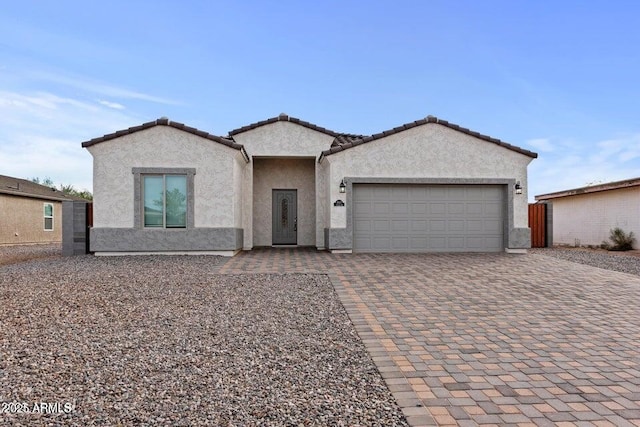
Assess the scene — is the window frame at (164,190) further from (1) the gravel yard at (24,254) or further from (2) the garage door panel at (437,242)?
(2) the garage door panel at (437,242)

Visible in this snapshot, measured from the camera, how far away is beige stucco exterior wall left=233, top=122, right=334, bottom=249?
51.5 ft

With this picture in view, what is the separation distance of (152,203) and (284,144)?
17.2 feet

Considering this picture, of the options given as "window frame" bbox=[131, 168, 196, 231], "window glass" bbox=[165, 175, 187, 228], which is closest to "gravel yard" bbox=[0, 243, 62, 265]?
"window frame" bbox=[131, 168, 196, 231]

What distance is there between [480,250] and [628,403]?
1146cm

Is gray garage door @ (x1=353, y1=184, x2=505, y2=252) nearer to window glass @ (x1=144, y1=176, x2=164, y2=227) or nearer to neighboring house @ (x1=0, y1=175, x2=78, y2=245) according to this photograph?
window glass @ (x1=144, y1=176, x2=164, y2=227)

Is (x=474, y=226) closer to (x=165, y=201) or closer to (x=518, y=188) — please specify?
(x=518, y=188)

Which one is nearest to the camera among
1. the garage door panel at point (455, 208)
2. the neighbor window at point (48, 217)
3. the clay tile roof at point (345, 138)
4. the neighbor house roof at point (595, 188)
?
the garage door panel at point (455, 208)

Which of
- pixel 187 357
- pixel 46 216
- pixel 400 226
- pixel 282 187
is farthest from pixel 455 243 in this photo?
pixel 46 216

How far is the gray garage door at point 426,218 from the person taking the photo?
14.2m

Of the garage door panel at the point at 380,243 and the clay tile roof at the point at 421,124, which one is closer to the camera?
the clay tile roof at the point at 421,124

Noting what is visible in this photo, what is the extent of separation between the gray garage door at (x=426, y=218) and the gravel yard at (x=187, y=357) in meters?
6.63

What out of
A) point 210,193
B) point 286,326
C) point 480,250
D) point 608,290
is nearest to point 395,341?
point 286,326

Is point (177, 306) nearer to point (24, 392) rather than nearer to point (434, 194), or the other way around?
point (24, 392)

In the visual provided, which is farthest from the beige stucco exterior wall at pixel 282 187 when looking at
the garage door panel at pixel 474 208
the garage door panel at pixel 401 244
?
the garage door panel at pixel 474 208
